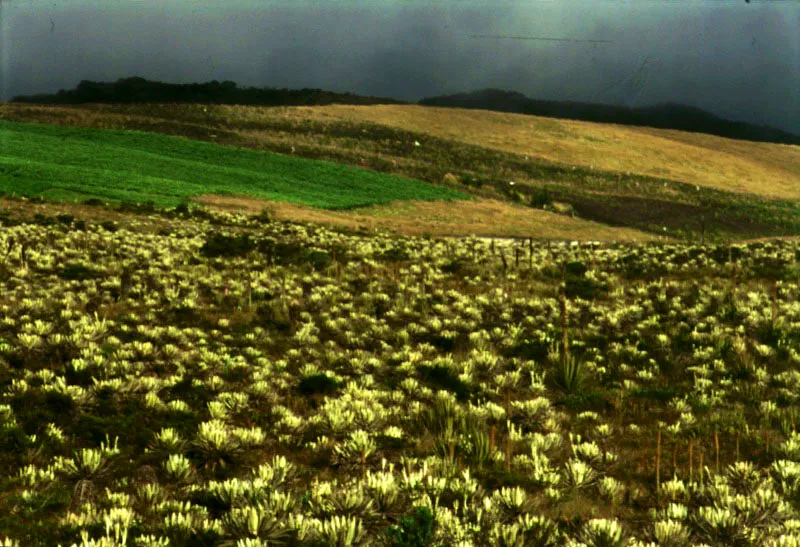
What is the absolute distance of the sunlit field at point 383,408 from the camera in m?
6.37

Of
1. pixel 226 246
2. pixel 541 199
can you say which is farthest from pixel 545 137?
pixel 226 246

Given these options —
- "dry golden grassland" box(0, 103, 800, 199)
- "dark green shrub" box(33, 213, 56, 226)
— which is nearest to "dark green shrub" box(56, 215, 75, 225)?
"dark green shrub" box(33, 213, 56, 226)

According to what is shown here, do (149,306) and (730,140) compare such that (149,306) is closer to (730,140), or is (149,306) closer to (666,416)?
(666,416)

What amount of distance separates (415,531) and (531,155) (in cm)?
9436

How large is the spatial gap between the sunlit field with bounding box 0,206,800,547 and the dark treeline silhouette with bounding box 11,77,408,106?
399 feet

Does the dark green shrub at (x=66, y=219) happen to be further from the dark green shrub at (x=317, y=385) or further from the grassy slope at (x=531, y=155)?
the grassy slope at (x=531, y=155)

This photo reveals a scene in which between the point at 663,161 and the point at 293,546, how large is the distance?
362 ft

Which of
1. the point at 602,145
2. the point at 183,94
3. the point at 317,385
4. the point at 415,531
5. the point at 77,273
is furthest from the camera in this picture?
the point at 183,94

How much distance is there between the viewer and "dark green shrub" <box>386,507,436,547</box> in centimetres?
560

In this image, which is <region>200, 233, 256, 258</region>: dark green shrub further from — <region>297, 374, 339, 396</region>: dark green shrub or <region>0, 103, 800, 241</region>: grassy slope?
<region>0, 103, 800, 241</region>: grassy slope

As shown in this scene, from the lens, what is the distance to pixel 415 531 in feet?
18.6

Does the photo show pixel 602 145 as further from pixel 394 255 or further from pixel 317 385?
pixel 317 385

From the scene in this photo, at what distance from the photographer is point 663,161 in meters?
105

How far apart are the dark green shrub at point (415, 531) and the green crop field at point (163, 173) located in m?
39.8
